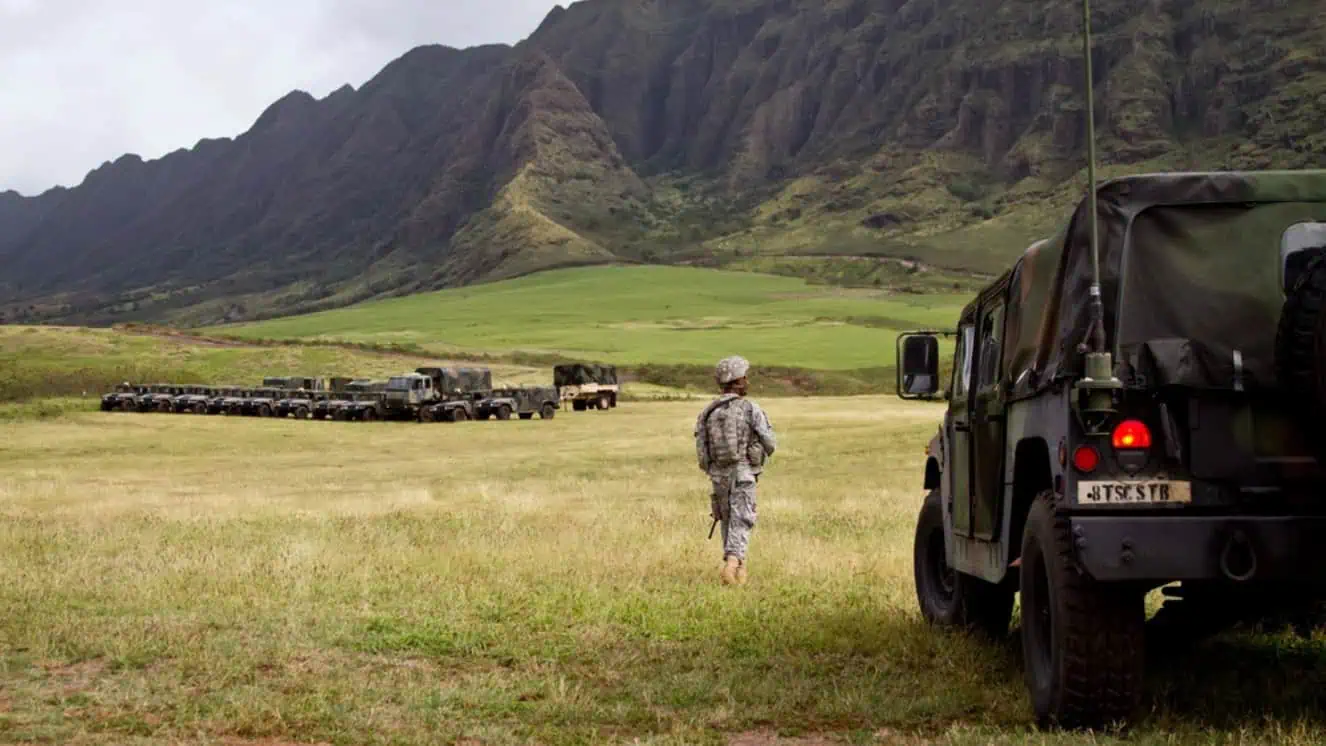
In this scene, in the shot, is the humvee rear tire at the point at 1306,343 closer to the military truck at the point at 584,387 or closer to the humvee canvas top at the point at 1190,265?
the humvee canvas top at the point at 1190,265

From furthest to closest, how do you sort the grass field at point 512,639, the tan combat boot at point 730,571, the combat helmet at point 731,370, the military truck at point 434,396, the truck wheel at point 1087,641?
the military truck at point 434,396
the tan combat boot at point 730,571
the combat helmet at point 731,370
the grass field at point 512,639
the truck wheel at point 1087,641

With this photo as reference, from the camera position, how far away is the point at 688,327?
15100cm

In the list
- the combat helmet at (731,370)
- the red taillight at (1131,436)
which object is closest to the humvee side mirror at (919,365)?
the combat helmet at (731,370)

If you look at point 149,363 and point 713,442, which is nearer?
point 713,442

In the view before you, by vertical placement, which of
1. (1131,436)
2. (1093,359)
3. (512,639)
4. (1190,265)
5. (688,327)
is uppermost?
(688,327)

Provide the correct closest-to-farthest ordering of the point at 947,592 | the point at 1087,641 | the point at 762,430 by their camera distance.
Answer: the point at 1087,641
the point at 947,592
the point at 762,430

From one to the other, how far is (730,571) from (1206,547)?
719 cm

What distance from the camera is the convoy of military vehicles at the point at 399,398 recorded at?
65438 millimetres

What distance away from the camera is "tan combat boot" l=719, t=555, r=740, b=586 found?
1384 cm

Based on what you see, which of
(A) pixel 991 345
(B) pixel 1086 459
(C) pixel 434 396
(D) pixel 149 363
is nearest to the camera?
(B) pixel 1086 459

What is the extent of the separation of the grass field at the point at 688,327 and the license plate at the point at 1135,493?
100820 millimetres

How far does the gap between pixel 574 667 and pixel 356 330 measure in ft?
565

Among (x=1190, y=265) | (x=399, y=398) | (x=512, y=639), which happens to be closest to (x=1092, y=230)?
(x=1190, y=265)

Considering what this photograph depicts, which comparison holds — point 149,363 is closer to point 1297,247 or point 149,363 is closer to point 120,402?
point 120,402
